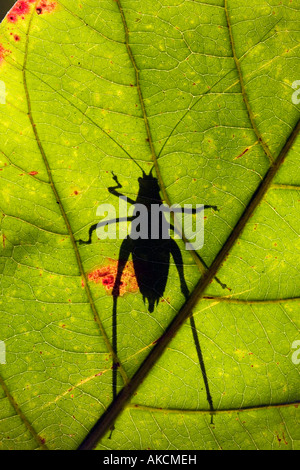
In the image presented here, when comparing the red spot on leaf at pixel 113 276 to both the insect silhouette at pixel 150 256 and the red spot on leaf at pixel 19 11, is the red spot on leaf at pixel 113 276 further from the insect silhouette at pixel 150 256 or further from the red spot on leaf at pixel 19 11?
the red spot on leaf at pixel 19 11

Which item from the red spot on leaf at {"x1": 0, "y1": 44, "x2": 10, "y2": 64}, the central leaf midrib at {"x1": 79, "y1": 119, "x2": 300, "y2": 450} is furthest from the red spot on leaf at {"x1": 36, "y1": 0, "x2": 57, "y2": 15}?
the central leaf midrib at {"x1": 79, "y1": 119, "x2": 300, "y2": 450}

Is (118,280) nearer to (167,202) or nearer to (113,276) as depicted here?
(113,276)

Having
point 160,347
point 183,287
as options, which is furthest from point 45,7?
point 160,347

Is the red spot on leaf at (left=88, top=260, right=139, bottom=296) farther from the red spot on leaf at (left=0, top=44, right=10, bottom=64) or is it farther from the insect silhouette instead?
the red spot on leaf at (left=0, top=44, right=10, bottom=64)

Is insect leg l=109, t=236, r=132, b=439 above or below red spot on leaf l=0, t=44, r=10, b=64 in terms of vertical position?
below

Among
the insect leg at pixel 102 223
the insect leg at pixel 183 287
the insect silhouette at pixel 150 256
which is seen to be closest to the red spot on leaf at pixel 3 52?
the insect silhouette at pixel 150 256

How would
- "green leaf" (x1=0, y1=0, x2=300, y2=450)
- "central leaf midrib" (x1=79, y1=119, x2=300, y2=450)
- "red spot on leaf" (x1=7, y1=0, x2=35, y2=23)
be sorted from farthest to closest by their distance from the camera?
1. "central leaf midrib" (x1=79, y1=119, x2=300, y2=450)
2. "green leaf" (x1=0, y1=0, x2=300, y2=450)
3. "red spot on leaf" (x1=7, y1=0, x2=35, y2=23)
